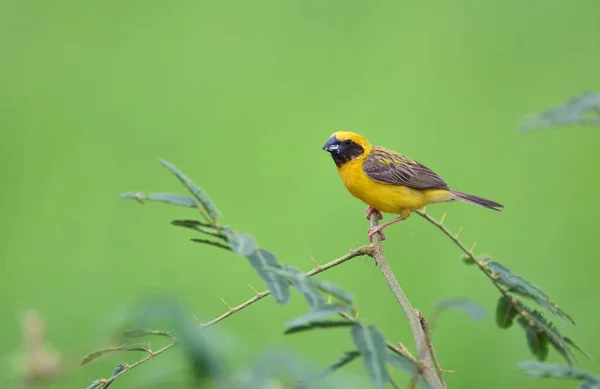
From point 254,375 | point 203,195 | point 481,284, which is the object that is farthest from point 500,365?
point 254,375

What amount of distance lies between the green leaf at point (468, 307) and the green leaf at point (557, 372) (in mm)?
133

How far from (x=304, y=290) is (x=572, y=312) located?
4986 mm

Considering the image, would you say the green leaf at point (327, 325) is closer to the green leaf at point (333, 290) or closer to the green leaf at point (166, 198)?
the green leaf at point (333, 290)

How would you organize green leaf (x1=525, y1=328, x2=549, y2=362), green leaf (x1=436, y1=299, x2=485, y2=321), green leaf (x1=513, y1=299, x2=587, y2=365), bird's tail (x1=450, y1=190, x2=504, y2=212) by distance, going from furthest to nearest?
bird's tail (x1=450, y1=190, x2=504, y2=212) < green leaf (x1=525, y1=328, x2=549, y2=362) < green leaf (x1=513, y1=299, x2=587, y2=365) < green leaf (x1=436, y1=299, x2=485, y2=321)

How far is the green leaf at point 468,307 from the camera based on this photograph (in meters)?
1.08

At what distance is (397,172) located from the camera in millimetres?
4293

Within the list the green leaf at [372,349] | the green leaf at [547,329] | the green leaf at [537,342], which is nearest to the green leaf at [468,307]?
the green leaf at [372,349]

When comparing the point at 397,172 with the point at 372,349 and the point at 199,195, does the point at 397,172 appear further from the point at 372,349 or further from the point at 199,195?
the point at 372,349

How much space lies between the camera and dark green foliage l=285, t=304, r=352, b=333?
3.71ft

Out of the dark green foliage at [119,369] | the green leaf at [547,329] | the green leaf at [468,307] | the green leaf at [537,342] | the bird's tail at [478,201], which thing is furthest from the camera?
the bird's tail at [478,201]

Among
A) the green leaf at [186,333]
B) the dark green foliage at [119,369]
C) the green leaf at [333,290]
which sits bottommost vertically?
the green leaf at [186,333]

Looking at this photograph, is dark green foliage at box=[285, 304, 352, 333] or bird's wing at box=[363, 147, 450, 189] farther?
bird's wing at box=[363, 147, 450, 189]

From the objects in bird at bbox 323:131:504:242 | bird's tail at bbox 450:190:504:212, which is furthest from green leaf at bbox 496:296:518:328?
bird's tail at bbox 450:190:504:212

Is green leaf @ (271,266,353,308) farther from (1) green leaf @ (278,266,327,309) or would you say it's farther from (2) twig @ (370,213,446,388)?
(2) twig @ (370,213,446,388)
